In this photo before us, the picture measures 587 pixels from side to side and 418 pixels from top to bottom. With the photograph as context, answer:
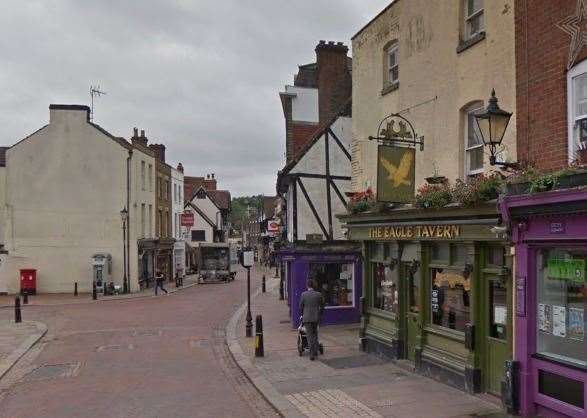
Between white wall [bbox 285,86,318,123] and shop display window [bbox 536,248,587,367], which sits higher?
white wall [bbox 285,86,318,123]

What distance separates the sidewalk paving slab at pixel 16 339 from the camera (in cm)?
1424

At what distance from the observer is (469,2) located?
11328mm

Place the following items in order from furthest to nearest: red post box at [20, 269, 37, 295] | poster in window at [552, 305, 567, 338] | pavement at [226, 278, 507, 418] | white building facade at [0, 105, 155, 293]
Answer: white building facade at [0, 105, 155, 293] < red post box at [20, 269, 37, 295] < pavement at [226, 278, 507, 418] < poster in window at [552, 305, 567, 338]

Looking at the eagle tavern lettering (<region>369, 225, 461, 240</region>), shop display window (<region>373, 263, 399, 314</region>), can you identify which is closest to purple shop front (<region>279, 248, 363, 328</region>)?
shop display window (<region>373, 263, 399, 314</region>)

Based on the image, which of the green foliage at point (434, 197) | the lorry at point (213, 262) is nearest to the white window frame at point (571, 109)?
the green foliage at point (434, 197)

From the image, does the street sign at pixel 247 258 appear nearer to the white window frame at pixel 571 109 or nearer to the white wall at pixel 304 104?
the white wall at pixel 304 104

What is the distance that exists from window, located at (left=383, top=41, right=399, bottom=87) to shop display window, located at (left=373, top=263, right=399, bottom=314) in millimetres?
4484

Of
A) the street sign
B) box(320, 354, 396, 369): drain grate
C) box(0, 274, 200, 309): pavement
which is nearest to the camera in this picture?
box(320, 354, 396, 369): drain grate

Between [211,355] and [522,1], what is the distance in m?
10.5

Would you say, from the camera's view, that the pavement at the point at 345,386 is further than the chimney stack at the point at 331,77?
No

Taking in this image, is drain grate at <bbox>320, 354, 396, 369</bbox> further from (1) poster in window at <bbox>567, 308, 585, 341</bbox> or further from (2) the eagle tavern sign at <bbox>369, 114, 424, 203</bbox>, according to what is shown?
(1) poster in window at <bbox>567, 308, 585, 341</bbox>

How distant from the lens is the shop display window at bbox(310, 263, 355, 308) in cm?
1894

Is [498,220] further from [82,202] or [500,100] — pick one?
[82,202]

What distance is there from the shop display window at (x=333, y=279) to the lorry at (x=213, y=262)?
28.4 m
